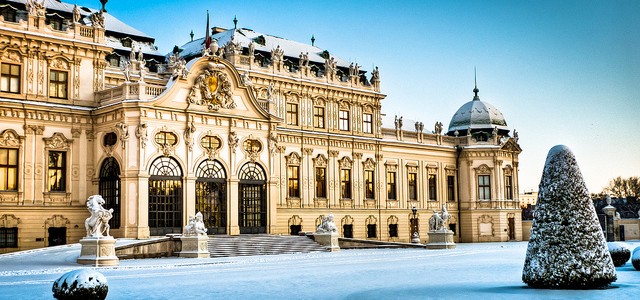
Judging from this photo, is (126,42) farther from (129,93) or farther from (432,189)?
(432,189)

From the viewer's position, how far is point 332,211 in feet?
171

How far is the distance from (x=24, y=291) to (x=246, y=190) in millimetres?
25614

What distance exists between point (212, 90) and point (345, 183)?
14456 millimetres

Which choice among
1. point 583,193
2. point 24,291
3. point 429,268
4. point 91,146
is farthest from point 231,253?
point 583,193

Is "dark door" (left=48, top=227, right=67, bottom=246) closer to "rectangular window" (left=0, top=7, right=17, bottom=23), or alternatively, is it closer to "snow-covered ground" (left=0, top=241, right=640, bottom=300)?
"snow-covered ground" (left=0, top=241, right=640, bottom=300)

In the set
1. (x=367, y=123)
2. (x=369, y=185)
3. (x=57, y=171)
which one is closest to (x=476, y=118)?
(x=367, y=123)

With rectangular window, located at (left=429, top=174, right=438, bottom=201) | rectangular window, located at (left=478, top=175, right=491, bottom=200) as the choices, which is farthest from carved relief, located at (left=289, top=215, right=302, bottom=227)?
rectangular window, located at (left=478, top=175, right=491, bottom=200)

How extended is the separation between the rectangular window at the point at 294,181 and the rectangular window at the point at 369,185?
608cm

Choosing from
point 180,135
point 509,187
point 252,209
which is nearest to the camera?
point 180,135

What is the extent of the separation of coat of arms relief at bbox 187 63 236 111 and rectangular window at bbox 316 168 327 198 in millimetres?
10570

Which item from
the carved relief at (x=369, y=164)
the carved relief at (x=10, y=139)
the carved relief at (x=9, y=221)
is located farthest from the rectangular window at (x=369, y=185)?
the carved relief at (x=9, y=221)

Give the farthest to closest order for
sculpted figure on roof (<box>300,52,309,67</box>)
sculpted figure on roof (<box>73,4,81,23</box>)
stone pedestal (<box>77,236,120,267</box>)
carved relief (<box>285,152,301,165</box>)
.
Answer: sculpted figure on roof (<box>300,52,309,67</box>) < carved relief (<box>285,152,301,165</box>) < sculpted figure on roof (<box>73,4,81,23</box>) < stone pedestal (<box>77,236,120,267</box>)

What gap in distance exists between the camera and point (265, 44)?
5222 cm

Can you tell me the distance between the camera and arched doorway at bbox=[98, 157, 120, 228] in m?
40.0
